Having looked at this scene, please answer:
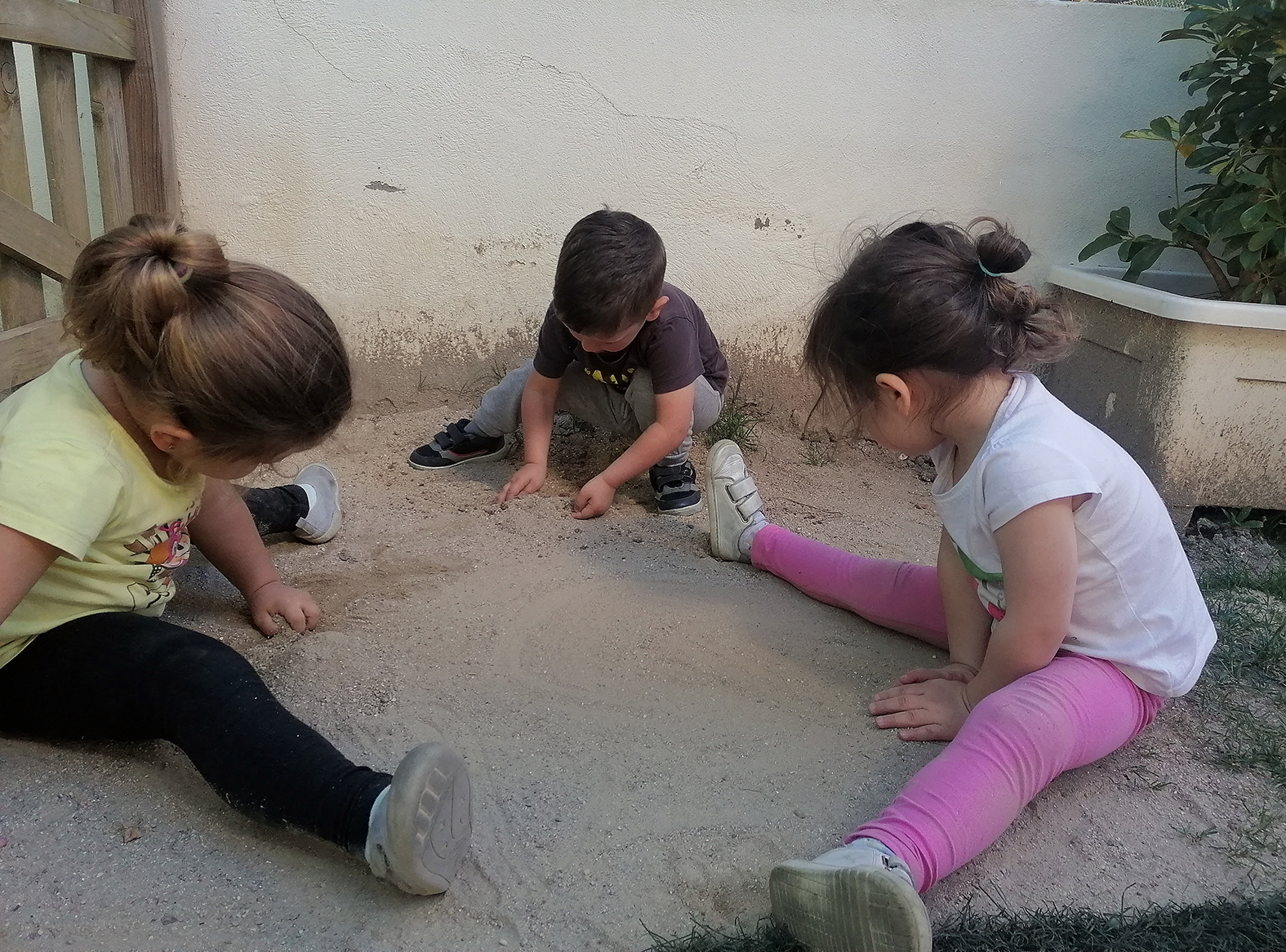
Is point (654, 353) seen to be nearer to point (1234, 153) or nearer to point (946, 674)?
point (946, 674)

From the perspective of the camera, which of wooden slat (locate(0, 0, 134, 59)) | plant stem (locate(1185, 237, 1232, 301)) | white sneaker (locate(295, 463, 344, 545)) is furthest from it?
plant stem (locate(1185, 237, 1232, 301))

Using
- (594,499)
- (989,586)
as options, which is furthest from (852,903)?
(594,499)

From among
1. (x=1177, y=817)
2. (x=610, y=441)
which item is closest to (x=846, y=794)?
(x=1177, y=817)

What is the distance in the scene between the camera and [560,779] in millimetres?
1662

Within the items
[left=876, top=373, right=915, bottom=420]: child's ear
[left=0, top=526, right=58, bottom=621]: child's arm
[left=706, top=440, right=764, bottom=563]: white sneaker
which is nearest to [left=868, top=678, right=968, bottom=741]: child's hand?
[left=876, top=373, right=915, bottom=420]: child's ear

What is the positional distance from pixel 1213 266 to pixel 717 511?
6.51ft

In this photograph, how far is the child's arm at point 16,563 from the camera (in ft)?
4.62

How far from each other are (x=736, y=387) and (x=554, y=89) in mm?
1185

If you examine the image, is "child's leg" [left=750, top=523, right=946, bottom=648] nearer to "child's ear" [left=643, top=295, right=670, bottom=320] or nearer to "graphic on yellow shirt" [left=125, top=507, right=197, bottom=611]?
"child's ear" [left=643, top=295, right=670, bottom=320]

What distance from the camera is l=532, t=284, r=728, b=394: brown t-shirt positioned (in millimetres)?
2805

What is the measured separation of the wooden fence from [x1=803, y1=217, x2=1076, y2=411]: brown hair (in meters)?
1.87

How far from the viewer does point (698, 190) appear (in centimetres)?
338

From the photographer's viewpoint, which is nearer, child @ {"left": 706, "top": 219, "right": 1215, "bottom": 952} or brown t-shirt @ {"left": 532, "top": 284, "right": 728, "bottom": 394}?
child @ {"left": 706, "top": 219, "right": 1215, "bottom": 952}

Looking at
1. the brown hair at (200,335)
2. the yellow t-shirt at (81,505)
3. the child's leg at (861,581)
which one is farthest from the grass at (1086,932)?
the yellow t-shirt at (81,505)
